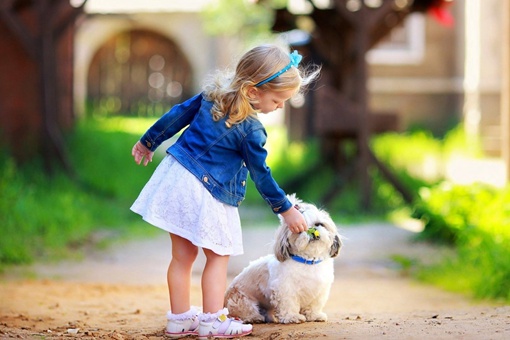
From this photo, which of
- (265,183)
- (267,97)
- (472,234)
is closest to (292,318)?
(265,183)

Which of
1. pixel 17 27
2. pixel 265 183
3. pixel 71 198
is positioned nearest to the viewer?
pixel 265 183

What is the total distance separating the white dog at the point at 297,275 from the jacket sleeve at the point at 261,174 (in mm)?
216

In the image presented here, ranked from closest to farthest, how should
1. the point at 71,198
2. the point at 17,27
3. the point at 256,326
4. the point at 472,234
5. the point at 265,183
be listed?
the point at 265,183
the point at 256,326
the point at 472,234
the point at 71,198
the point at 17,27

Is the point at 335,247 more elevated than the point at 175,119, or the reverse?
the point at 175,119

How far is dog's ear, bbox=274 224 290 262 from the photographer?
4.50m

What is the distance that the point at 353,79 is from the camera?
1187 centimetres

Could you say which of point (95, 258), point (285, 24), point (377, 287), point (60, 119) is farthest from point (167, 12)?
point (377, 287)

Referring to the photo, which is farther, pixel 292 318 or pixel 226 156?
pixel 292 318

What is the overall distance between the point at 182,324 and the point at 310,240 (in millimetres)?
777

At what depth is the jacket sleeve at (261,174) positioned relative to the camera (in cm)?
432

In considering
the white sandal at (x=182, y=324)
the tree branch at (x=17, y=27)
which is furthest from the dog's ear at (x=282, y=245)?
the tree branch at (x=17, y=27)

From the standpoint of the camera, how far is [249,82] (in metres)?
4.38

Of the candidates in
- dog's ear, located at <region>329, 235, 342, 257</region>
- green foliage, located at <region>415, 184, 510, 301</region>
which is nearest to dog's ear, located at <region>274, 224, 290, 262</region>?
dog's ear, located at <region>329, 235, 342, 257</region>

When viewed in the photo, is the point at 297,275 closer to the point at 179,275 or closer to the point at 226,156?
the point at 179,275
